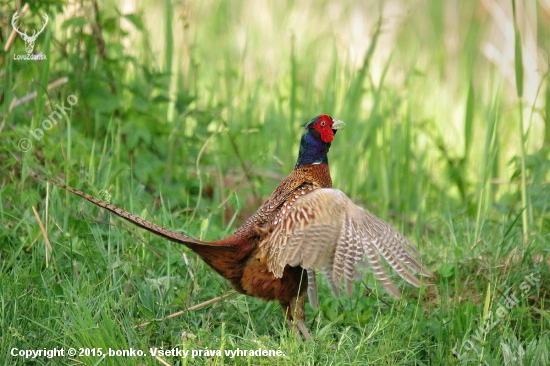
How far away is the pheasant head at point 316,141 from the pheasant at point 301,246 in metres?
0.04

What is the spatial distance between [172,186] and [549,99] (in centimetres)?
249

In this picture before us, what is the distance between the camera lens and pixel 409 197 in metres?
5.64

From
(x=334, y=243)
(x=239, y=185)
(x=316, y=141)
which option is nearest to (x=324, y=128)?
(x=316, y=141)

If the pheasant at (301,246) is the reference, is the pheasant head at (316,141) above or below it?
above

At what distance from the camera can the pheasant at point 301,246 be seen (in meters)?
3.20

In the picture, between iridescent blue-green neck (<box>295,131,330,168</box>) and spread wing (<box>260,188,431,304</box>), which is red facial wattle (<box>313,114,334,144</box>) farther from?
spread wing (<box>260,188,431,304</box>)

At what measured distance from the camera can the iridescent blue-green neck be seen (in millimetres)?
3873

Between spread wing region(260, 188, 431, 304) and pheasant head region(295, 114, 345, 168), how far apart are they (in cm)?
46

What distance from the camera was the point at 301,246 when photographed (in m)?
3.28

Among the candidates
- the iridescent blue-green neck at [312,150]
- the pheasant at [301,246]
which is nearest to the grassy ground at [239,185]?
the pheasant at [301,246]

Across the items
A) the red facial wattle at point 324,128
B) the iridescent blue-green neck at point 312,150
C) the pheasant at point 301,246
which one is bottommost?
the pheasant at point 301,246

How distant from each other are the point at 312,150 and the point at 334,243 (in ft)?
2.51

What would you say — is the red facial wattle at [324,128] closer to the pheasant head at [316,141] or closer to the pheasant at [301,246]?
the pheasant head at [316,141]

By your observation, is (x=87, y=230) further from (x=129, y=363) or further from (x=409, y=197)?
(x=409, y=197)
